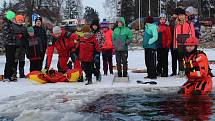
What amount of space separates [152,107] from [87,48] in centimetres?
387

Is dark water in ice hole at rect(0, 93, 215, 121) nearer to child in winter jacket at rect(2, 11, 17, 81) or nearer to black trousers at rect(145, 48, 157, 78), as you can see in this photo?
black trousers at rect(145, 48, 157, 78)

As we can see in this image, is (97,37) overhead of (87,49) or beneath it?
overhead

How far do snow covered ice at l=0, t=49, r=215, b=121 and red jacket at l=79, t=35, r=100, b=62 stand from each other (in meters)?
0.69

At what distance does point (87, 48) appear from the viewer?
11391 millimetres

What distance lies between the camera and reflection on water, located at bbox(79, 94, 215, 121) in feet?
22.6

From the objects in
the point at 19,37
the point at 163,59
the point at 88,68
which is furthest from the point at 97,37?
the point at 19,37

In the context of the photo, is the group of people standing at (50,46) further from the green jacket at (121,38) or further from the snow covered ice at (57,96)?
the snow covered ice at (57,96)

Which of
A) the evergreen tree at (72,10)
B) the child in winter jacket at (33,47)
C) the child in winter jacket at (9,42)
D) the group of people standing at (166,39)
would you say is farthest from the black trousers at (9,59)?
the evergreen tree at (72,10)

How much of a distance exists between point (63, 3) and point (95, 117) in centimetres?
9490

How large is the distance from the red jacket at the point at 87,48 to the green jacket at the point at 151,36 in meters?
1.48

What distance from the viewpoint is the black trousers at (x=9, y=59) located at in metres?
12.2

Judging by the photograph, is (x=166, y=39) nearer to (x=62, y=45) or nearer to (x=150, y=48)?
(x=150, y=48)

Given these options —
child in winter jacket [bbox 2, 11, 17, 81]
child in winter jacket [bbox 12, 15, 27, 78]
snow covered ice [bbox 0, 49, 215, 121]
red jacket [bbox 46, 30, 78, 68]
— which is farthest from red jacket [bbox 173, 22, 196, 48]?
child in winter jacket [bbox 2, 11, 17, 81]

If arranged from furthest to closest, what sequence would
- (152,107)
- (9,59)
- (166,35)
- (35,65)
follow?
(35,65) < (166,35) < (9,59) < (152,107)
